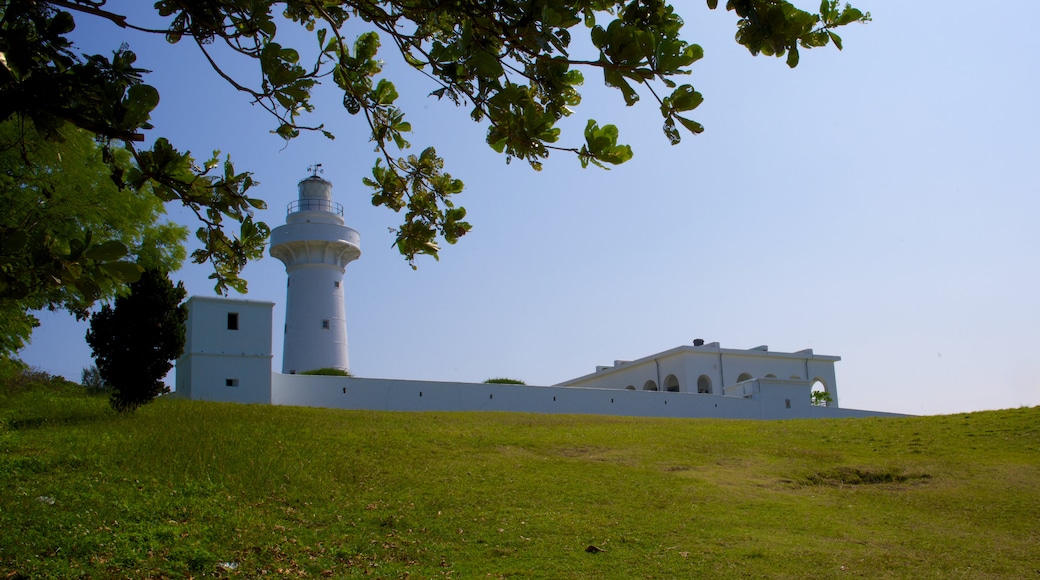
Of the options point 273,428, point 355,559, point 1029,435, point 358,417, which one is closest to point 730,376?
point 1029,435

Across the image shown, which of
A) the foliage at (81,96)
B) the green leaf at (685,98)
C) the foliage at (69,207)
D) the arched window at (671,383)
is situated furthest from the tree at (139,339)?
the arched window at (671,383)

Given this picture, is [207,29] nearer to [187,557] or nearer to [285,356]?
[187,557]

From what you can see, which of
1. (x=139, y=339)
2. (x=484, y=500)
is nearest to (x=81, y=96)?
(x=484, y=500)

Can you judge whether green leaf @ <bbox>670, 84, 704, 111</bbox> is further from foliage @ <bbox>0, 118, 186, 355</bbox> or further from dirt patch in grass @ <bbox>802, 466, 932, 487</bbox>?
dirt patch in grass @ <bbox>802, 466, 932, 487</bbox>

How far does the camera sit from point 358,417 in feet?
62.2

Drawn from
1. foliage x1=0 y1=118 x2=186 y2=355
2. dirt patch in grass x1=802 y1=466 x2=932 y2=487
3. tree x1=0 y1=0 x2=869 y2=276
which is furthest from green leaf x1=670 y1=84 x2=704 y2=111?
dirt patch in grass x1=802 y1=466 x2=932 y2=487

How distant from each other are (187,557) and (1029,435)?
16546 millimetres

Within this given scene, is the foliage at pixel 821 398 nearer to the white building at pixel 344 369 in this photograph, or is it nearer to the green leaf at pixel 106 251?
the white building at pixel 344 369

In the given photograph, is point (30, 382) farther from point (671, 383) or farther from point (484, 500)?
point (671, 383)

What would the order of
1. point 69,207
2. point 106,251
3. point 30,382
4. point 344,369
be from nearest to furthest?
1. point 106,251
2. point 69,207
3. point 30,382
4. point 344,369

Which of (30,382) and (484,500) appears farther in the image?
(30,382)

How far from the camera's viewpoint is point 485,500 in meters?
11.0

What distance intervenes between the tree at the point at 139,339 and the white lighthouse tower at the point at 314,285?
11.6 metres

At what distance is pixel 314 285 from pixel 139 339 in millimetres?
12796
